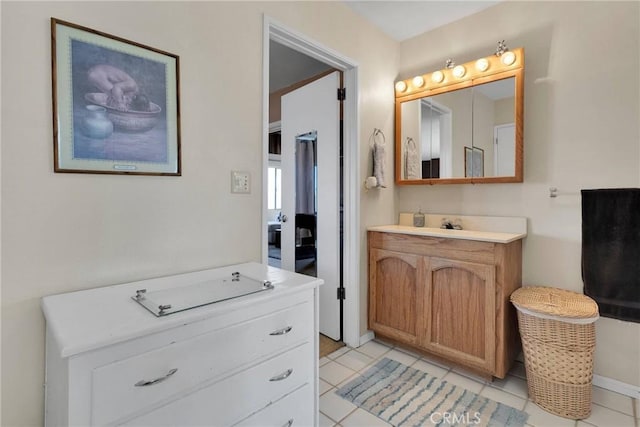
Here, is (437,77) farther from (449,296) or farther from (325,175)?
(449,296)

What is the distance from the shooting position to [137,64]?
1297mm

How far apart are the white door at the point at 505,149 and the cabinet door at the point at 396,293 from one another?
32.6 inches

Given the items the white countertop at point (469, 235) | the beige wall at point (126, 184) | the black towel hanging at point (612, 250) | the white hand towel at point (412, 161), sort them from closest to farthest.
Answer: the beige wall at point (126, 184)
the black towel hanging at point (612, 250)
the white countertop at point (469, 235)
the white hand towel at point (412, 161)

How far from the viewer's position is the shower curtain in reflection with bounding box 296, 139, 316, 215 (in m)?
2.71

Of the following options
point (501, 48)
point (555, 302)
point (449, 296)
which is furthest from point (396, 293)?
point (501, 48)

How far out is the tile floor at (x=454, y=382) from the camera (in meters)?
1.61

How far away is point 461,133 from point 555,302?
1.26m

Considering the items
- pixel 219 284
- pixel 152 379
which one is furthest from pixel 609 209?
pixel 152 379

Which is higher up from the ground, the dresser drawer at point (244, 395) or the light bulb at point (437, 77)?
the light bulb at point (437, 77)

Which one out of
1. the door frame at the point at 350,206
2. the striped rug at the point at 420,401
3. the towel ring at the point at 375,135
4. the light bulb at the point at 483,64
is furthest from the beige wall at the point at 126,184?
the light bulb at the point at 483,64

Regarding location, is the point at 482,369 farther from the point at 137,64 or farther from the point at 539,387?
the point at 137,64

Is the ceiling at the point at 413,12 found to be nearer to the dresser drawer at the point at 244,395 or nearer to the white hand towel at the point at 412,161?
the white hand towel at the point at 412,161

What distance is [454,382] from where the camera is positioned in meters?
1.95

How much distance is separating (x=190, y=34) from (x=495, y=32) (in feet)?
6.75
